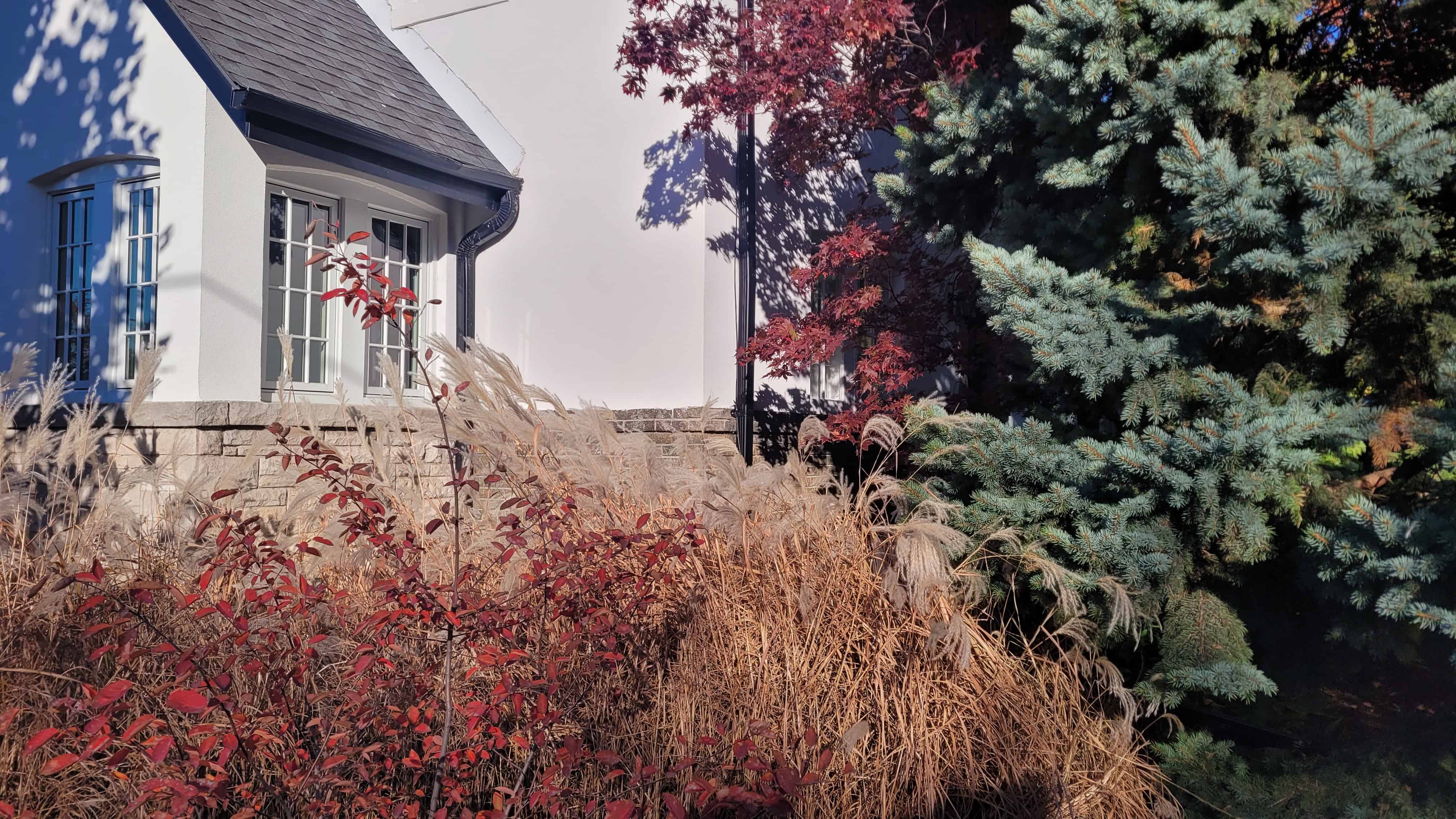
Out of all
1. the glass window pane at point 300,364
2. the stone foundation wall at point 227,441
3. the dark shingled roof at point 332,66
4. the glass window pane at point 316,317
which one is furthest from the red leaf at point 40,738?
the glass window pane at point 316,317

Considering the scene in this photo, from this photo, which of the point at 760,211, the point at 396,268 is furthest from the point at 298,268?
the point at 760,211

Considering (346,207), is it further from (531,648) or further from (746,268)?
(531,648)

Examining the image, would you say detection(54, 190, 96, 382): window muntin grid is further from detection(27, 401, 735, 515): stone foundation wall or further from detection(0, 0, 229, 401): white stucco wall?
detection(27, 401, 735, 515): stone foundation wall

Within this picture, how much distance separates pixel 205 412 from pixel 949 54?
16.9 ft

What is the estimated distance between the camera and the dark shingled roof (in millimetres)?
6922

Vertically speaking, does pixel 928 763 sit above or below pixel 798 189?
below

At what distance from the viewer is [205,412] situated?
6.15 m

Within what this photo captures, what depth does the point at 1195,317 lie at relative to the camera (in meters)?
3.86

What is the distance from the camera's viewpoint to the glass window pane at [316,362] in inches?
304

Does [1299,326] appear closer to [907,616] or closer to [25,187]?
[907,616]

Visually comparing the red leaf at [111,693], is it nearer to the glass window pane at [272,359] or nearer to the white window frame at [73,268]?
the glass window pane at [272,359]

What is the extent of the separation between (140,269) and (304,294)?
112 centimetres

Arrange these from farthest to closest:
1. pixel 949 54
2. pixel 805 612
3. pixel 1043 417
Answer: pixel 949 54, pixel 1043 417, pixel 805 612

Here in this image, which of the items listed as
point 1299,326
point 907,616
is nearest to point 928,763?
point 907,616
